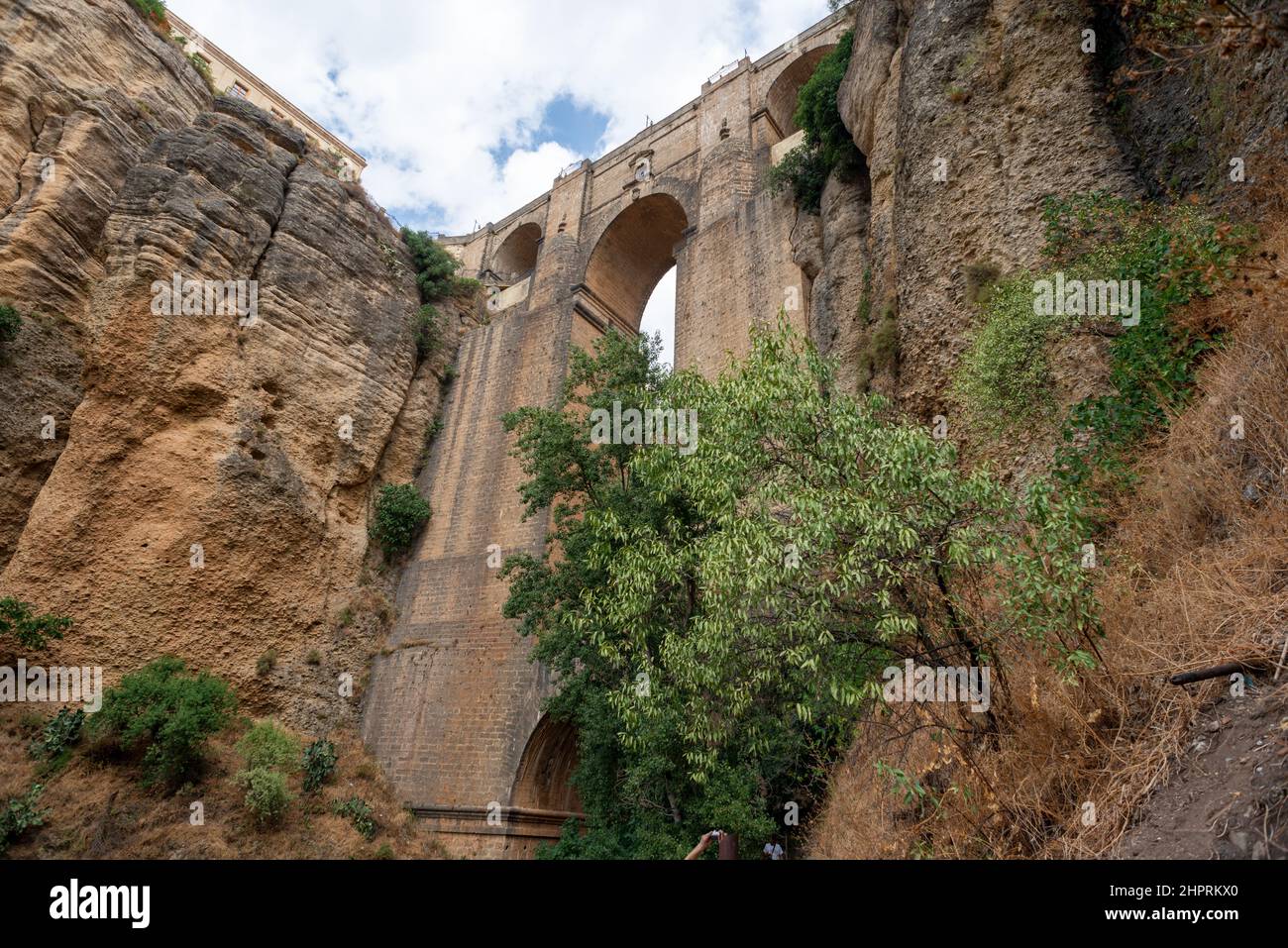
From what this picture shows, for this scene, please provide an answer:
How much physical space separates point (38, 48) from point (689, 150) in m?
13.8

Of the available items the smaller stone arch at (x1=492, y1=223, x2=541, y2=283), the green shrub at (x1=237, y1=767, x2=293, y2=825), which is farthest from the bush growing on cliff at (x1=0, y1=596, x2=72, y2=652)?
the smaller stone arch at (x1=492, y1=223, x2=541, y2=283)

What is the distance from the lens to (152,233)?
1282 cm

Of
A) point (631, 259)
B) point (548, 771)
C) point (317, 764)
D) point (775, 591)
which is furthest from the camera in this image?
point (631, 259)

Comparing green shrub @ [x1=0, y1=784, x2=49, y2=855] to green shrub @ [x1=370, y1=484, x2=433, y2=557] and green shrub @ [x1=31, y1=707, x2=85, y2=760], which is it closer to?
green shrub @ [x1=31, y1=707, x2=85, y2=760]

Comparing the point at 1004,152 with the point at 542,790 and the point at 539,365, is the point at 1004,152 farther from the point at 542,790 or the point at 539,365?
the point at 542,790

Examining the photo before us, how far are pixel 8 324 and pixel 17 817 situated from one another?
759 centimetres

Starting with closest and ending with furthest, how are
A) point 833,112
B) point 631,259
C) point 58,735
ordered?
point 58,735 → point 833,112 → point 631,259

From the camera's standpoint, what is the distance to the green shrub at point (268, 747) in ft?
37.5

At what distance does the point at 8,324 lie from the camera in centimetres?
1098

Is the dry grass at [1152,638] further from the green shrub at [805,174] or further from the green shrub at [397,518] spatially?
the green shrub at [397,518]

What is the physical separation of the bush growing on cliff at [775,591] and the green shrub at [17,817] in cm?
730

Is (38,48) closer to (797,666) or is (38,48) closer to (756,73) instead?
(756,73)

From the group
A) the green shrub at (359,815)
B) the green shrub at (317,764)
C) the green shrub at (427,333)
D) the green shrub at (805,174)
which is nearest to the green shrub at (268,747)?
the green shrub at (317,764)

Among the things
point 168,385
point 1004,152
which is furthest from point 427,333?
point 1004,152
